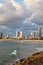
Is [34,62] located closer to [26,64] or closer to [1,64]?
[26,64]

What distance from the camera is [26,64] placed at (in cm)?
2436

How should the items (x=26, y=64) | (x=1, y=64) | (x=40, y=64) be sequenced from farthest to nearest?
(x=1, y=64) < (x=26, y=64) < (x=40, y=64)

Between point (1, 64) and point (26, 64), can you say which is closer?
point (26, 64)

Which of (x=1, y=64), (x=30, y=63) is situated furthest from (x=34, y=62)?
(x=1, y=64)

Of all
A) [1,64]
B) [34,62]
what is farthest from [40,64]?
[1,64]

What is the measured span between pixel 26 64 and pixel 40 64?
2.27 meters

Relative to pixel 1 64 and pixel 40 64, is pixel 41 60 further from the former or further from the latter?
pixel 1 64

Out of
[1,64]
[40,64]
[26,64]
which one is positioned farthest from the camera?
[1,64]

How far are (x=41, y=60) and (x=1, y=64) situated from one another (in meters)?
14.6

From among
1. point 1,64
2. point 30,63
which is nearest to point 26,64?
point 30,63

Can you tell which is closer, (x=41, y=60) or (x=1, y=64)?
(x=41, y=60)

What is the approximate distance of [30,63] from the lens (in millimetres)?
23500

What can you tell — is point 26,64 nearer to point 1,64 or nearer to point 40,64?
point 40,64

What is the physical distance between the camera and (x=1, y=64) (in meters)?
37.2
